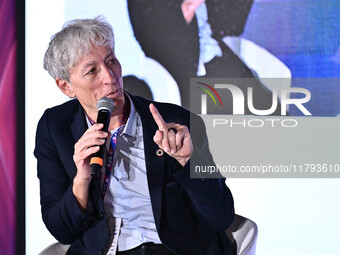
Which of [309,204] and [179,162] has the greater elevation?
[179,162]

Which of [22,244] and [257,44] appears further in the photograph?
[22,244]

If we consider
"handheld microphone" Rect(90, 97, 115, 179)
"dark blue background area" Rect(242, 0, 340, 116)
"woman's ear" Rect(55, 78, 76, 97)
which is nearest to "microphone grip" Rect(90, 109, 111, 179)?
"handheld microphone" Rect(90, 97, 115, 179)

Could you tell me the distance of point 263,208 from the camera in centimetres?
254

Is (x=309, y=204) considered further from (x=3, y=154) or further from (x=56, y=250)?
(x=3, y=154)

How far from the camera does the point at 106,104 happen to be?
4.73 ft

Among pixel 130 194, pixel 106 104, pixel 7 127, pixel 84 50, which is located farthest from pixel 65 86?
pixel 7 127

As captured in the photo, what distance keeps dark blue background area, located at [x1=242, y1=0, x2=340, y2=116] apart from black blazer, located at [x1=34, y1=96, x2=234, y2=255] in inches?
39.1

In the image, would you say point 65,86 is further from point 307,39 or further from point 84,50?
point 307,39

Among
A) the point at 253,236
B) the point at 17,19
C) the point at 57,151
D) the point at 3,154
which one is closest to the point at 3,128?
the point at 3,154

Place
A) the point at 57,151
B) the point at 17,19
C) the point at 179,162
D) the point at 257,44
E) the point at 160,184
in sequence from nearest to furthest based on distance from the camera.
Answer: the point at 179,162
the point at 160,184
the point at 57,151
the point at 257,44
the point at 17,19

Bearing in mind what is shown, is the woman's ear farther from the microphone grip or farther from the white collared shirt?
the microphone grip

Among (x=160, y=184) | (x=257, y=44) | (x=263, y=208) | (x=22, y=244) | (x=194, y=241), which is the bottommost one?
(x=22, y=244)

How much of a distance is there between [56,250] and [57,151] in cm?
38

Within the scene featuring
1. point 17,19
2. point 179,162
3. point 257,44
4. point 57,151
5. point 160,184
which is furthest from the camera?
→ point 17,19
